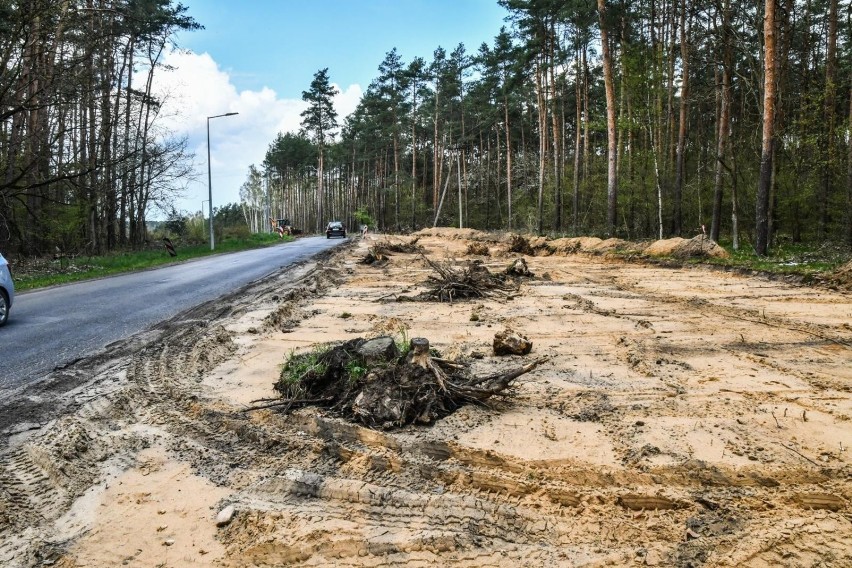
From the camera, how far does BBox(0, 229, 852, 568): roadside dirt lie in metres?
2.59

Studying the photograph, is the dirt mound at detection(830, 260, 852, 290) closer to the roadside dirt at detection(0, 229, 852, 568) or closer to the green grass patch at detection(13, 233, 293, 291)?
the roadside dirt at detection(0, 229, 852, 568)

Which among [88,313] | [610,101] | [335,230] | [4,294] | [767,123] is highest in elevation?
[610,101]

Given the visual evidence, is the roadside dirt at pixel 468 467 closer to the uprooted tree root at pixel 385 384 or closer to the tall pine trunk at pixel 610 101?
the uprooted tree root at pixel 385 384

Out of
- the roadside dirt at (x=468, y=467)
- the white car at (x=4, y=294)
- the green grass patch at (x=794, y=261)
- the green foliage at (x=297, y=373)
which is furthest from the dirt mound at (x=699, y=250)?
the white car at (x=4, y=294)

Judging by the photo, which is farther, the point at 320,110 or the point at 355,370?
the point at 320,110

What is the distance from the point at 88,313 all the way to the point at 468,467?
8.63 m

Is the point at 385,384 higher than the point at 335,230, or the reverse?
the point at 335,230

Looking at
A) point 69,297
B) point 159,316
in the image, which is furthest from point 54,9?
point 159,316

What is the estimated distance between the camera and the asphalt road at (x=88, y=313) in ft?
20.1

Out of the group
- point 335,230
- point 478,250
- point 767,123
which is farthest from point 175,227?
point 767,123

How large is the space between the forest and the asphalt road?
406 cm

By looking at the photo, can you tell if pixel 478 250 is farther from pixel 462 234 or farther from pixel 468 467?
pixel 468 467

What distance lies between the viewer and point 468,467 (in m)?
3.35

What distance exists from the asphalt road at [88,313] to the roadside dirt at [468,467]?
0.73 m
